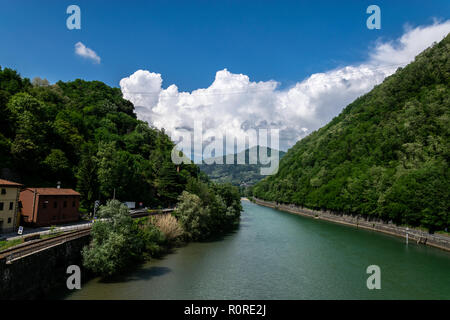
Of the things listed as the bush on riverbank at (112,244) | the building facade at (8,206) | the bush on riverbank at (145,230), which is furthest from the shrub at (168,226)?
the building facade at (8,206)

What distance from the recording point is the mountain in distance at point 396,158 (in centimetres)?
5206

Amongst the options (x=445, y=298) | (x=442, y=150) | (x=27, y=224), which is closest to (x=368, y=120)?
(x=442, y=150)

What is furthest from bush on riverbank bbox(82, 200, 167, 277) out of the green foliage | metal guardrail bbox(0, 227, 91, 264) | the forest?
the forest

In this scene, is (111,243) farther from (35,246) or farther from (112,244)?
(35,246)

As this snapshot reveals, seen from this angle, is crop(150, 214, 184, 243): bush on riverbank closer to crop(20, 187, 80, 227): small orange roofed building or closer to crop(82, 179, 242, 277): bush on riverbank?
crop(82, 179, 242, 277): bush on riverbank

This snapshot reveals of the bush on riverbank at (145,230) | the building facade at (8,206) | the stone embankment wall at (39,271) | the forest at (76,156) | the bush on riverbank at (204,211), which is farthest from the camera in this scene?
the forest at (76,156)

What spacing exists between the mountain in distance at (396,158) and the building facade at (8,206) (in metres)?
54.7

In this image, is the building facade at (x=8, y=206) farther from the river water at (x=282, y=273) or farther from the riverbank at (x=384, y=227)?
the riverbank at (x=384, y=227)

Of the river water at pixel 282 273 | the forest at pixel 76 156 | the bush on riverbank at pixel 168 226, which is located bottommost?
the river water at pixel 282 273

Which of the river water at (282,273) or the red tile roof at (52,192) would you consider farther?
the red tile roof at (52,192)

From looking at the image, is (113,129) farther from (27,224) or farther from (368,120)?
(368,120)

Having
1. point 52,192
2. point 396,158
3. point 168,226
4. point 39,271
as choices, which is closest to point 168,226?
point 168,226

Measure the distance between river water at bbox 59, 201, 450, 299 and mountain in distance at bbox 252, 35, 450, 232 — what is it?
11.8 m

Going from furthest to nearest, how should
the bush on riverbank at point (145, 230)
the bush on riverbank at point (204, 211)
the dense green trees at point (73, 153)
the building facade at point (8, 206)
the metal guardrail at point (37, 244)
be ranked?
the dense green trees at point (73, 153) < the bush on riverbank at point (204, 211) < the building facade at point (8, 206) < the bush on riverbank at point (145, 230) < the metal guardrail at point (37, 244)
